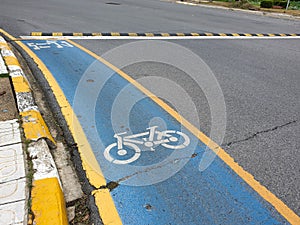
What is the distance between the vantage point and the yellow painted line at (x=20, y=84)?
4.06 m

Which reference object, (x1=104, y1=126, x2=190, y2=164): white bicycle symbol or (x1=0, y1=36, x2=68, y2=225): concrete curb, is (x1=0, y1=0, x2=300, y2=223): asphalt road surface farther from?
(x1=0, y1=36, x2=68, y2=225): concrete curb

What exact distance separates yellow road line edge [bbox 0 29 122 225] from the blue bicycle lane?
2.2 inches

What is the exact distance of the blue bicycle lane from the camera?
240 centimetres

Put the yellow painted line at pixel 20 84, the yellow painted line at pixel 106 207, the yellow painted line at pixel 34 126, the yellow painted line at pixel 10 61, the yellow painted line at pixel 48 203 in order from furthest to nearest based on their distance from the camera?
the yellow painted line at pixel 10 61
the yellow painted line at pixel 20 84
the yellow painted line at pixel 34 126
the yellow painted line at pixel 106 207
the yellow painted line at pixel 48 203

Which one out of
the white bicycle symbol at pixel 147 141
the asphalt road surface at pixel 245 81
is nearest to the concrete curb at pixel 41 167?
the white bicycle symbol at pixel 147 141

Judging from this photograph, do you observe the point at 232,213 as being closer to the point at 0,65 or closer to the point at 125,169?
Result: the point at 125,169

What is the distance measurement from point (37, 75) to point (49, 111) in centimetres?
152

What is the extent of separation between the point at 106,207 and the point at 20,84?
2607 mm

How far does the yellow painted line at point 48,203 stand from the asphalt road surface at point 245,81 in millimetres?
1779

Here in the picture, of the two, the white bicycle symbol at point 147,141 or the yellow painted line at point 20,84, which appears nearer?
the white bicycle symbol at point 147,141

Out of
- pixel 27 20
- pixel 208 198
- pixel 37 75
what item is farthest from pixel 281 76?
pixel 27 20

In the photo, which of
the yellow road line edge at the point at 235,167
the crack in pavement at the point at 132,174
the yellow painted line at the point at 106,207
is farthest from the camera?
the crack in pavement at the point at 132,174

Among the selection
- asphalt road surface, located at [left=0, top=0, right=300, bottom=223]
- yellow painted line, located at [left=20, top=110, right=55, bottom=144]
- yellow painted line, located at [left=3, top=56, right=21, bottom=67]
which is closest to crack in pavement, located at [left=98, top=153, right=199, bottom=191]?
asphalt road surface, located at [left=0, top=0, right=300, bottom=223]

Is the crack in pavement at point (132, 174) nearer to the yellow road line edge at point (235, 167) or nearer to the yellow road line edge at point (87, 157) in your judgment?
the yellow road line edge at point (87, 157)
